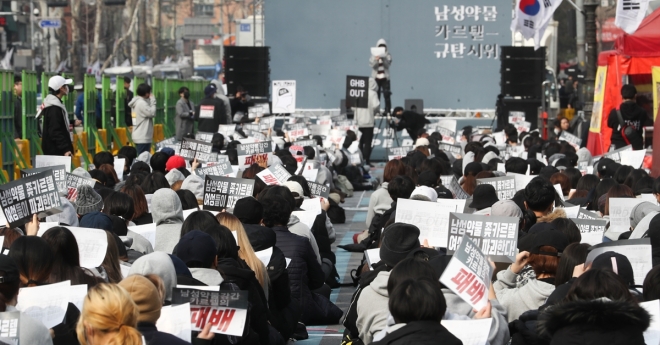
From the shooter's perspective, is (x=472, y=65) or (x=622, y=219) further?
(x=472, y=65)

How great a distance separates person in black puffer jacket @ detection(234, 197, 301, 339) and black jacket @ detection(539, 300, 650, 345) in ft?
12.0

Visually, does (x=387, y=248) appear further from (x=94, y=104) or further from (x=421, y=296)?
(x=94, y=104)

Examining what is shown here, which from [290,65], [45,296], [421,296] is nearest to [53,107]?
[45,296]

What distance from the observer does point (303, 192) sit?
38.0 ft

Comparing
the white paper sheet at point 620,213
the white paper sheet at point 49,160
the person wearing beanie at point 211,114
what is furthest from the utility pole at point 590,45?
the white paper sheet at point 620,213

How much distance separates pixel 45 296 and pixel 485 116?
25.3 m

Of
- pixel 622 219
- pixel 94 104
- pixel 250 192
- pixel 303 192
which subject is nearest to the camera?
pixel 622 219

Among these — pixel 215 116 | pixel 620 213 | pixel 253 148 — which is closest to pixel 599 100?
pixel 215 116

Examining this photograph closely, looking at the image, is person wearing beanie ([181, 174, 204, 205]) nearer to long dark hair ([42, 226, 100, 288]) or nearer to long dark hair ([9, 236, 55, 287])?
long dark hair ([42, 226, 100, 288])

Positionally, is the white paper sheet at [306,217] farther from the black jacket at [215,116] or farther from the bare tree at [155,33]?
the bare tree at [155,33]

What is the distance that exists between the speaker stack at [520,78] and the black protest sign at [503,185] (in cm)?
1743

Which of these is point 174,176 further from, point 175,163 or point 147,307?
point 147,307

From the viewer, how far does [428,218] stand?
831 centimetres

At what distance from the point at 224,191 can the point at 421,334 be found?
567cm
